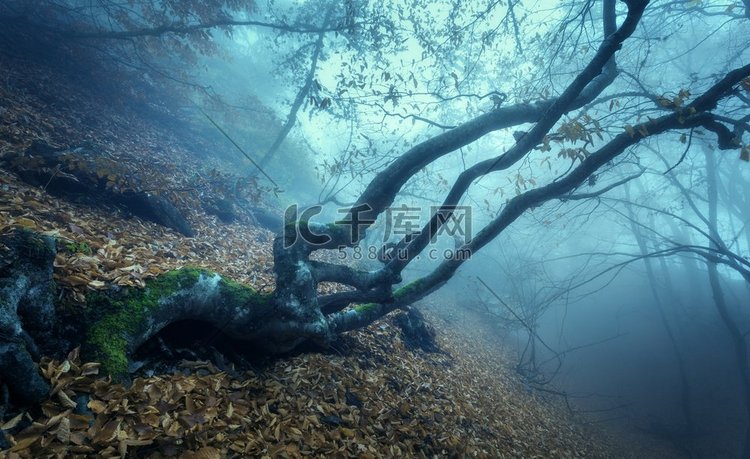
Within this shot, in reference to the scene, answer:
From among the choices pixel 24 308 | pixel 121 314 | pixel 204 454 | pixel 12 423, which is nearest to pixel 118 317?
pixel 121 314

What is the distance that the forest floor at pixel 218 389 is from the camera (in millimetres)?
2266

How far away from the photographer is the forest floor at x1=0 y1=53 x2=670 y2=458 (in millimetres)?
2266

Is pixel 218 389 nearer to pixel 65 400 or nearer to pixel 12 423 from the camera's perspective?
pixel 65 400

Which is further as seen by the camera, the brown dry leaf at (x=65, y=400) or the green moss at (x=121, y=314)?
the green moss at (x=121, y=314)

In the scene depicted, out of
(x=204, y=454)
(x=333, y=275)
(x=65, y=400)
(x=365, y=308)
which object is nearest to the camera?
(x=65, y=400)

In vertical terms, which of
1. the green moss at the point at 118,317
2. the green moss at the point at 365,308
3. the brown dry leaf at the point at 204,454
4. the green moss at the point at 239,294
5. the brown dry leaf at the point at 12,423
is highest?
the green moss at the point at 365,308

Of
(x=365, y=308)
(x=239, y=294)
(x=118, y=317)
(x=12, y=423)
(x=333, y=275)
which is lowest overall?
(x=12, y=423)

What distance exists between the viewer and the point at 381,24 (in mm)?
10586

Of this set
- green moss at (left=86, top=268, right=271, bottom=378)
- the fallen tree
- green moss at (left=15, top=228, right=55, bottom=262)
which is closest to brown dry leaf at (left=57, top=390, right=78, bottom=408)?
the fallen tree

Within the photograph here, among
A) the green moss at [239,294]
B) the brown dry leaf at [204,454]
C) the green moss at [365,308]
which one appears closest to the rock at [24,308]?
the brown dry leaf at [204,454]

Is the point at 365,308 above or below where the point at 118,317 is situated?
above

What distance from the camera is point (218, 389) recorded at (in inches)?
124

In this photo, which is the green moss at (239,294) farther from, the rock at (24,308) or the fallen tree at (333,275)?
the rock at (24,308)

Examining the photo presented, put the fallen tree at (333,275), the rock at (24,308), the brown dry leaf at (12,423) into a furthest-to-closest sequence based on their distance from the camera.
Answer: the fallen tree at (333,275) → the rock at (24,308) → the brown dry leaf at (12,423)
